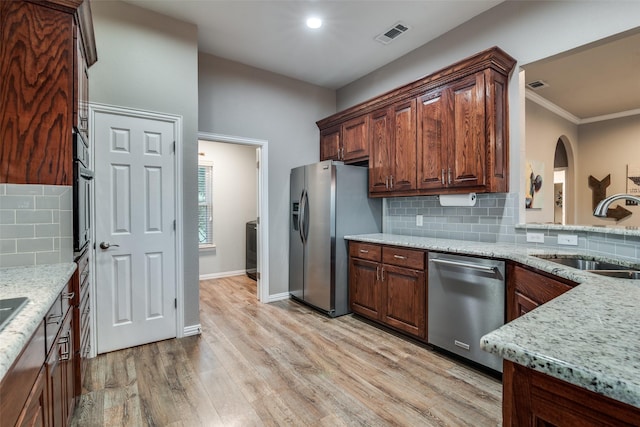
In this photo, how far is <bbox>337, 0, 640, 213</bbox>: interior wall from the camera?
217 centimetres

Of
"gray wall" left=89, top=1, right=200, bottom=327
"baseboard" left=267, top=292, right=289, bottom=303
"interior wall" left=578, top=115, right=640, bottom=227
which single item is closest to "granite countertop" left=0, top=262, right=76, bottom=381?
"gray wall" left=89, top=1, right=200, bottom=327

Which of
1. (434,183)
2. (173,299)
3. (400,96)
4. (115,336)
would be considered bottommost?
(115,336)

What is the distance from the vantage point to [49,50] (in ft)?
5.68

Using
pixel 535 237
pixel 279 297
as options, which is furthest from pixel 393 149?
pixel 279 297

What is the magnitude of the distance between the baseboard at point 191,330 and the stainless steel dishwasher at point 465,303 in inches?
83.9

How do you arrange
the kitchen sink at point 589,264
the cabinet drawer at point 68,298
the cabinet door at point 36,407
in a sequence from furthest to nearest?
the kitchen sink at point 589,264 < the cabinet drawer at point 68,298 < the cabinet door at point 36,407

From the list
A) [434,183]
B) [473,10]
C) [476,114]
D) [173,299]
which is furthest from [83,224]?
[473,10]

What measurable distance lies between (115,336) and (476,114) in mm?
3575

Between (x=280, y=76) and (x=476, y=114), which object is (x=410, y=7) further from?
(x=280, y=76)

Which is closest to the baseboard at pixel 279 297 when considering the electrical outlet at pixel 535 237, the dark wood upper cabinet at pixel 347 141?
the dark wood upper cabinet at pixel 347 141

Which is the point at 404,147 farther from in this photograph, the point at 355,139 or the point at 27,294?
the point at 27,294

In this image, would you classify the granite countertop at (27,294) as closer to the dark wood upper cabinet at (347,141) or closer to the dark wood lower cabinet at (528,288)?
the dark wood lower cabinet at (528,288)

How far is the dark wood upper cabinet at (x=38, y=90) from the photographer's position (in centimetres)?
166

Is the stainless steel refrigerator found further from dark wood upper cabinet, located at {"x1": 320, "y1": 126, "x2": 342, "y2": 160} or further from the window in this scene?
the window
